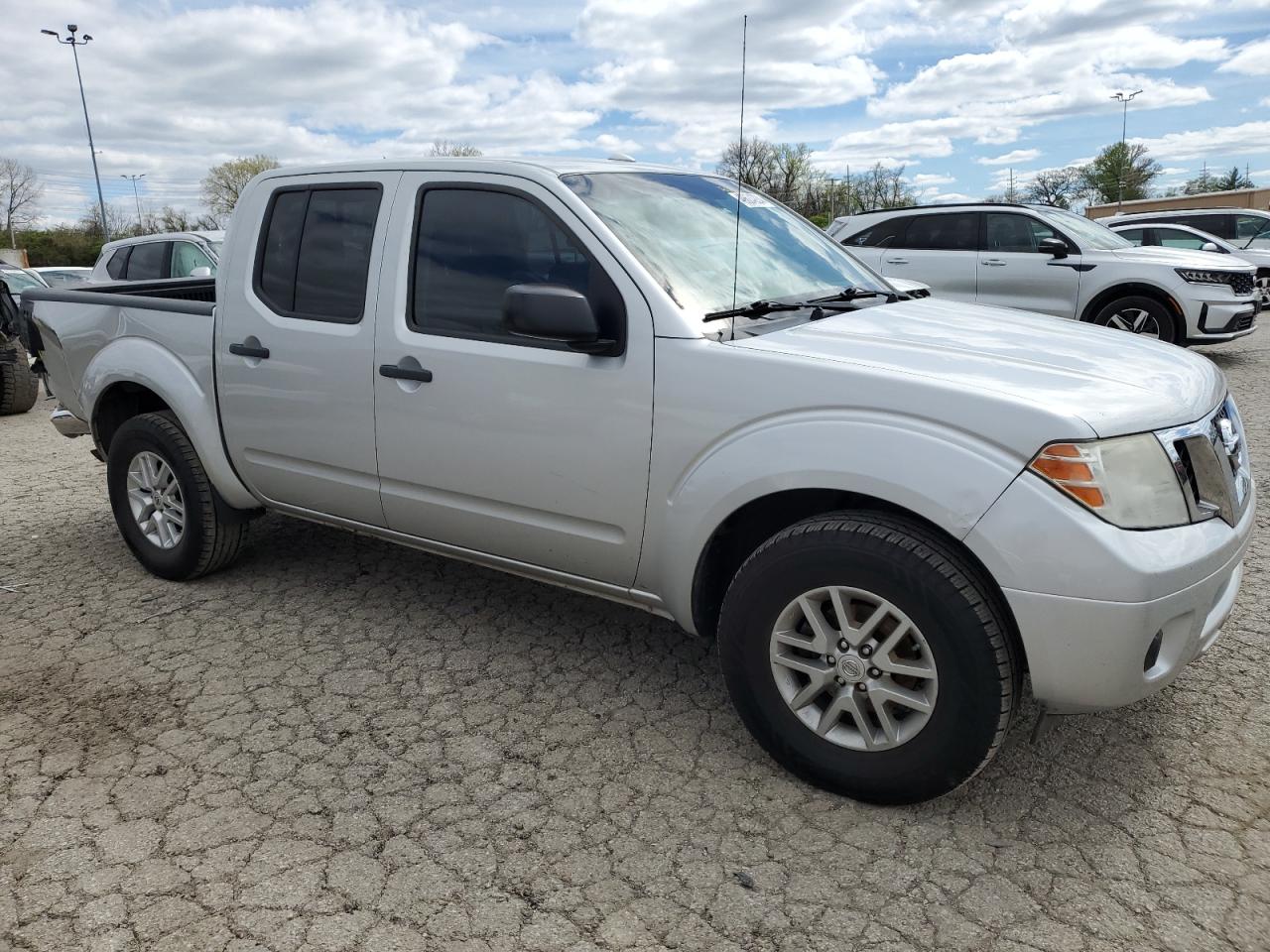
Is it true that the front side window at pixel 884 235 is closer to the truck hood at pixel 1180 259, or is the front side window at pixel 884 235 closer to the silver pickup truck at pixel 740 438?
the truck hood at pixel 1180 259

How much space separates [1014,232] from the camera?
35.6ft

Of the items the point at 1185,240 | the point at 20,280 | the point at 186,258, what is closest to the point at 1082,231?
the point at 1185,240

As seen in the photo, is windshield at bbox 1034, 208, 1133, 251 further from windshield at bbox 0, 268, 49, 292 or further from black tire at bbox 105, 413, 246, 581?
windshield at bbox 0, 268, 49, 292

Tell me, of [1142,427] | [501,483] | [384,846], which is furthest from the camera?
[501,483]

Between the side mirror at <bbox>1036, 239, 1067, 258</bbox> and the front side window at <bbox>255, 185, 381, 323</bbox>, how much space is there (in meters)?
8.71

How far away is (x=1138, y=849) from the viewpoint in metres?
2.58

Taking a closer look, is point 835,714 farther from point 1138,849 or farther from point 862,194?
point 862,194

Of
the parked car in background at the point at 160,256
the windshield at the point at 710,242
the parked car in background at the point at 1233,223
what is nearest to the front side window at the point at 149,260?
the parked car in background at the point at 160,256

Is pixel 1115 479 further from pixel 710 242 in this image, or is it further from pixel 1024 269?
pixel 1024 269

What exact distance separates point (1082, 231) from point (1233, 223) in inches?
336

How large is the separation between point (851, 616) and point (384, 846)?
141 centimetres

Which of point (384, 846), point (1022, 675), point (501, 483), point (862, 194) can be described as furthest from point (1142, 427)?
point (862, 194)

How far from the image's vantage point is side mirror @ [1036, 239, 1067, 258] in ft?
34.1

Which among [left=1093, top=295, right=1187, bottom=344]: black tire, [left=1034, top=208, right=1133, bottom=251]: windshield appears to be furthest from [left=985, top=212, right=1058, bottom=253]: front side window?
→ [left=1093, top=295, right=1187, bottom=344]: black tire
